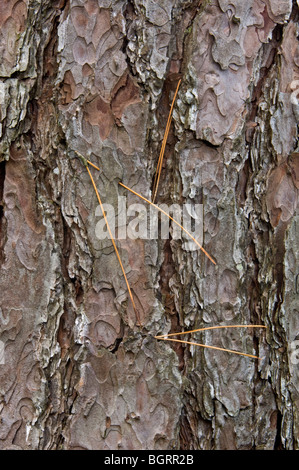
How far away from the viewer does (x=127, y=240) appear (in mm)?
1056

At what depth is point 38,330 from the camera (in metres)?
1.05

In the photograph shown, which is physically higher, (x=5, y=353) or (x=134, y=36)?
(x=134, y=36)

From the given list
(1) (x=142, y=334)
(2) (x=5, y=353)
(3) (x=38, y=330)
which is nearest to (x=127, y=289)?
(1) (x=142, y=334)

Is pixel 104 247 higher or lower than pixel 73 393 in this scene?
higher

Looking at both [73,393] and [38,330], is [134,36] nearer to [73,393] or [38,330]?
[38,330]

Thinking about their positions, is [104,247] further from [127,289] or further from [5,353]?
[5,353]

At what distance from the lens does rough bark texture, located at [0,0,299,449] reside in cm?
105

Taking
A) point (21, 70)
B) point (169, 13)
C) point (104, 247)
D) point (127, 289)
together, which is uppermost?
point (169, 13)

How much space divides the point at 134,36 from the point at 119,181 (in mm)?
350

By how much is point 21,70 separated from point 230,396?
0.94m

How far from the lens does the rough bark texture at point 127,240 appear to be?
105cm

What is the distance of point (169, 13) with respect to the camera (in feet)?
3.44
